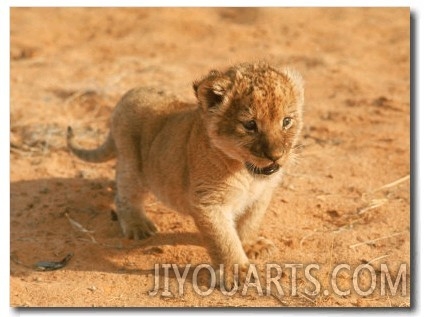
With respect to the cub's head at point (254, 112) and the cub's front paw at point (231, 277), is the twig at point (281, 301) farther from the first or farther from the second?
the cub's head at point (254, 112)

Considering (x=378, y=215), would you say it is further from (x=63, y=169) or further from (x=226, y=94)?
(x=63, y=169)

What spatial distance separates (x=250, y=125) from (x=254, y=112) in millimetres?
100

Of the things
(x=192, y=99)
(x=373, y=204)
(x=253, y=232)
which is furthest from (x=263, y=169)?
(x=192, y=99)

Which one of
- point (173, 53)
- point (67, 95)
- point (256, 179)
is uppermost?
point (173, 53)

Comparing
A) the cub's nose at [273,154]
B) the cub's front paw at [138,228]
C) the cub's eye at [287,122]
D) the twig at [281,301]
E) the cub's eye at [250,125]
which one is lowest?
the twig at [281,301]

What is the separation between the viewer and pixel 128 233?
6340 mm

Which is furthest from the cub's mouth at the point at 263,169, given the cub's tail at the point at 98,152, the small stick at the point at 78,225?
the cub's tail at the point at 98,152

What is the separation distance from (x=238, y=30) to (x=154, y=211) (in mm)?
6391

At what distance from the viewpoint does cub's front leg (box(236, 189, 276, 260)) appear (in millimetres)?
5793

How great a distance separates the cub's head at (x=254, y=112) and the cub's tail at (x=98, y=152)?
1.94m

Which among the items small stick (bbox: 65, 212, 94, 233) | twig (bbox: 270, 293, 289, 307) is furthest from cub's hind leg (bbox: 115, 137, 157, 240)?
twig (bbox: 270, 293, 289, 307)

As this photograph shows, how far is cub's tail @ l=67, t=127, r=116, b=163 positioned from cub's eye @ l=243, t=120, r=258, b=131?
2.31 metres

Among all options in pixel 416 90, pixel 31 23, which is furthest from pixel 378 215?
pixel 31 23

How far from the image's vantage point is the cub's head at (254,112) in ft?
16.0
